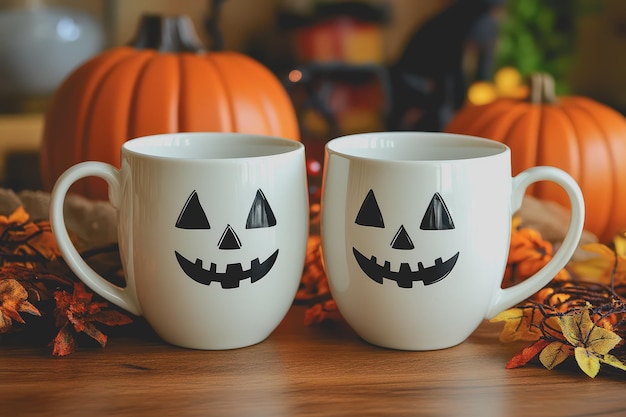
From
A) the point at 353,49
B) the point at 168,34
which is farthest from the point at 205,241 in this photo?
the point at 353,49

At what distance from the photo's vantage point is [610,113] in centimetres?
102

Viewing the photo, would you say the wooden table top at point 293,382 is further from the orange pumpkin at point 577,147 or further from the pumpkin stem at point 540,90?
the pumpkin stem at point 540,90

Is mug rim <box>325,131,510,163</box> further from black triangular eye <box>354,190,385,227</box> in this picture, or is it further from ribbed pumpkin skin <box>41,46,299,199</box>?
ribbed pumpkin skin <box>41,46,299,199</box>

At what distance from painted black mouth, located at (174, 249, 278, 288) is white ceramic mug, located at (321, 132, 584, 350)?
0.07m

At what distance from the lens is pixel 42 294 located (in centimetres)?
63

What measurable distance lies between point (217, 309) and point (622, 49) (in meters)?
1.19

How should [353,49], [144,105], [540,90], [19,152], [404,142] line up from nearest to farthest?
[404,142]
[144,105]
[540,90]
[19,152]
[353,49]

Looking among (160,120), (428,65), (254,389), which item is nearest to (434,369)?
(254,389)

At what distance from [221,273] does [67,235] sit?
136 mm

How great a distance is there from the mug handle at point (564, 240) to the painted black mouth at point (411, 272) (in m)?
0.07

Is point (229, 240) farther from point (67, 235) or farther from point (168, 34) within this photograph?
point (168, 34)

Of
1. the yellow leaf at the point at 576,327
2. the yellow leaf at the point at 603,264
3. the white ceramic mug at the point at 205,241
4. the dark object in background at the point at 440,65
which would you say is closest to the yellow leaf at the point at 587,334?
the yellow leaf at the point at 576,327

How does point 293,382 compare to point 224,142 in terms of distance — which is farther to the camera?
point 224,142

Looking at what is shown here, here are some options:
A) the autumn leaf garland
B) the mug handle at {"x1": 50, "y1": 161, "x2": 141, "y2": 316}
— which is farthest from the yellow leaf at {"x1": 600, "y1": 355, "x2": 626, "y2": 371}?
the mug handle at {"x1": 50, "y1": 161, "x2": 141, "y2": 316}
